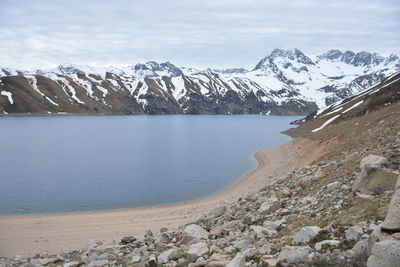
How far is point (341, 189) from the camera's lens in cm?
1997

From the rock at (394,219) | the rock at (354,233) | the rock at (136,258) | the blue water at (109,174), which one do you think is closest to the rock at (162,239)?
the rock at (136,258)

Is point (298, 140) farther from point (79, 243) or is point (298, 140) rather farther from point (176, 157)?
point (79, 243)

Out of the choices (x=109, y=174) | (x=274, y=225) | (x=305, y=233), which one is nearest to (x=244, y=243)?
(x=305, y=233)

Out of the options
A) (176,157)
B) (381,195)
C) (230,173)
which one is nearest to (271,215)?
(381,195)

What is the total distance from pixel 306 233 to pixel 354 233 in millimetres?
1721

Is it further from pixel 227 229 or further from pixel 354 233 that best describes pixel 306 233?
pixel 227 229

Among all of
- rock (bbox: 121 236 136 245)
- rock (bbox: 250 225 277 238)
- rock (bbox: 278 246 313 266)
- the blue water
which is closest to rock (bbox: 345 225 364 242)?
rock (bbox: 278 246 313 266)

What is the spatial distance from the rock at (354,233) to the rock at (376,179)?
5.57 metres

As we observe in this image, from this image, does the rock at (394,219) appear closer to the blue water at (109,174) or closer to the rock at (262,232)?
the rock at (262,232)

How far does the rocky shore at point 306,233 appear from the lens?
10000 millimetres

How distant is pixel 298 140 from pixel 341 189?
6252cm

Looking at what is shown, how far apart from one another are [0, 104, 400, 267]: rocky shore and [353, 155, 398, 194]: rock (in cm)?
4

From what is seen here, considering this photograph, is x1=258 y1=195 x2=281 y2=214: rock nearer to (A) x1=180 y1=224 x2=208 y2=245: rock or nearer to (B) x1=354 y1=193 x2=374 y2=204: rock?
(A) x1=180 y1=224 x2=208 y2=245: rock

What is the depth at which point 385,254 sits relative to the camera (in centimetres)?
834
